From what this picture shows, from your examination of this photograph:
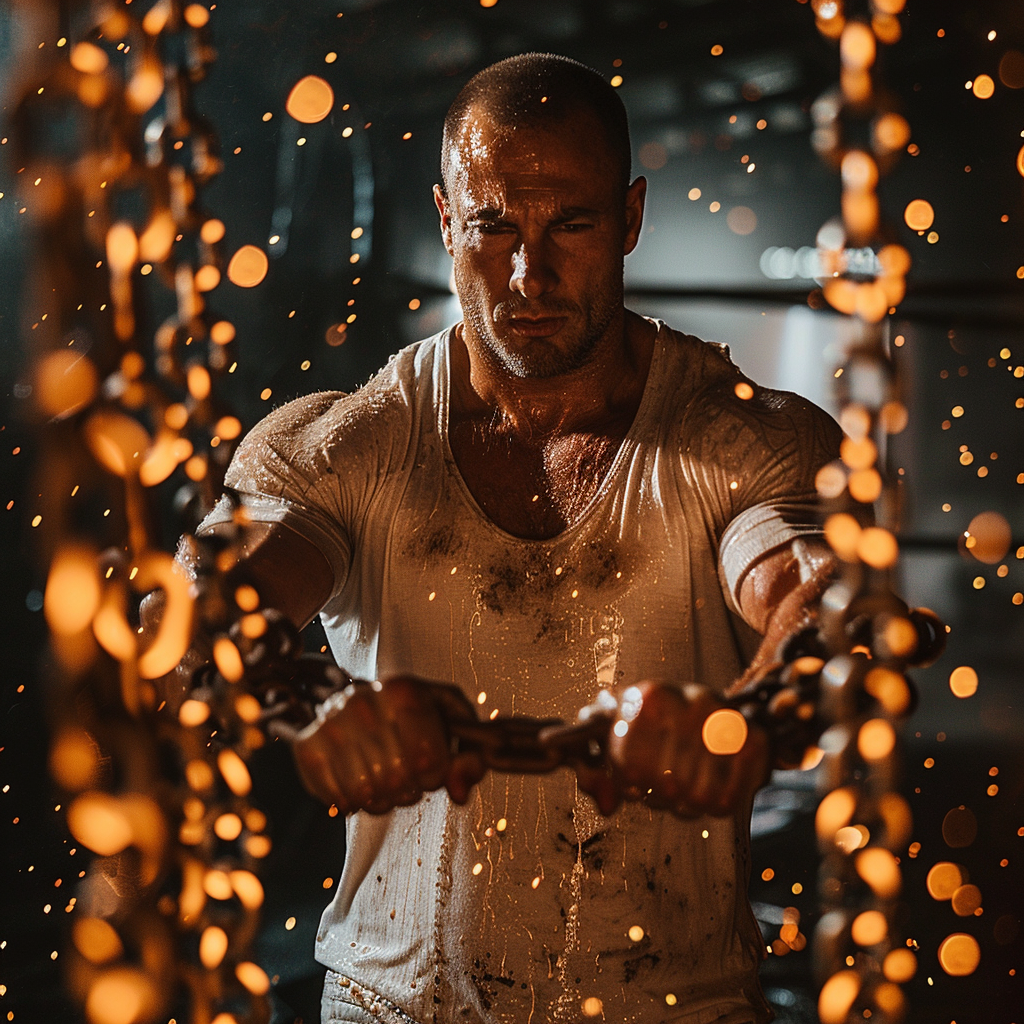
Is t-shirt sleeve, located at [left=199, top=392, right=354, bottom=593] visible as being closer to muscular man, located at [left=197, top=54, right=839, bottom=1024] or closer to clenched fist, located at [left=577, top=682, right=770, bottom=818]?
muscular man, located at [left=197, top=54, right=839, bottom=1024]

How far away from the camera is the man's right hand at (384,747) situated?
0.43 m

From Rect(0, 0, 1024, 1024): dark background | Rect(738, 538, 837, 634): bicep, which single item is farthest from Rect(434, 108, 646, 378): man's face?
Rect(0, 0, 1024, 1024): dark background

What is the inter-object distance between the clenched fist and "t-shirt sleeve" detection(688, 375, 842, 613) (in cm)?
29

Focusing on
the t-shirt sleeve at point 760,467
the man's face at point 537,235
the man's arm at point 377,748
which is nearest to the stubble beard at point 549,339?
the man's face at point 537,235

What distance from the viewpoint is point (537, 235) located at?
0.79 metres

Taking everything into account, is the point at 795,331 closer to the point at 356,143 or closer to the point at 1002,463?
the point at 1002,463

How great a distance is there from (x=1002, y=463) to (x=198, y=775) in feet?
5.55

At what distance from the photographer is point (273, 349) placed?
4.68 ft

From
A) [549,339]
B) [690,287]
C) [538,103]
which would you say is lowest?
[690,287]

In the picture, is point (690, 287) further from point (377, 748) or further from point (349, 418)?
point (377, 748)

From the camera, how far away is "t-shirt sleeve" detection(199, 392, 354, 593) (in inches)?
32.3

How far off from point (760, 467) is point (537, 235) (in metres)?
0.22

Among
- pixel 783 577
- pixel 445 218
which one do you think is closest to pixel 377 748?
pixel 783 577

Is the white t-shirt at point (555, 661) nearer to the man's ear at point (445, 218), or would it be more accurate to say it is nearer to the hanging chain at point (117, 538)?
the man's ear at point (445, 218)
